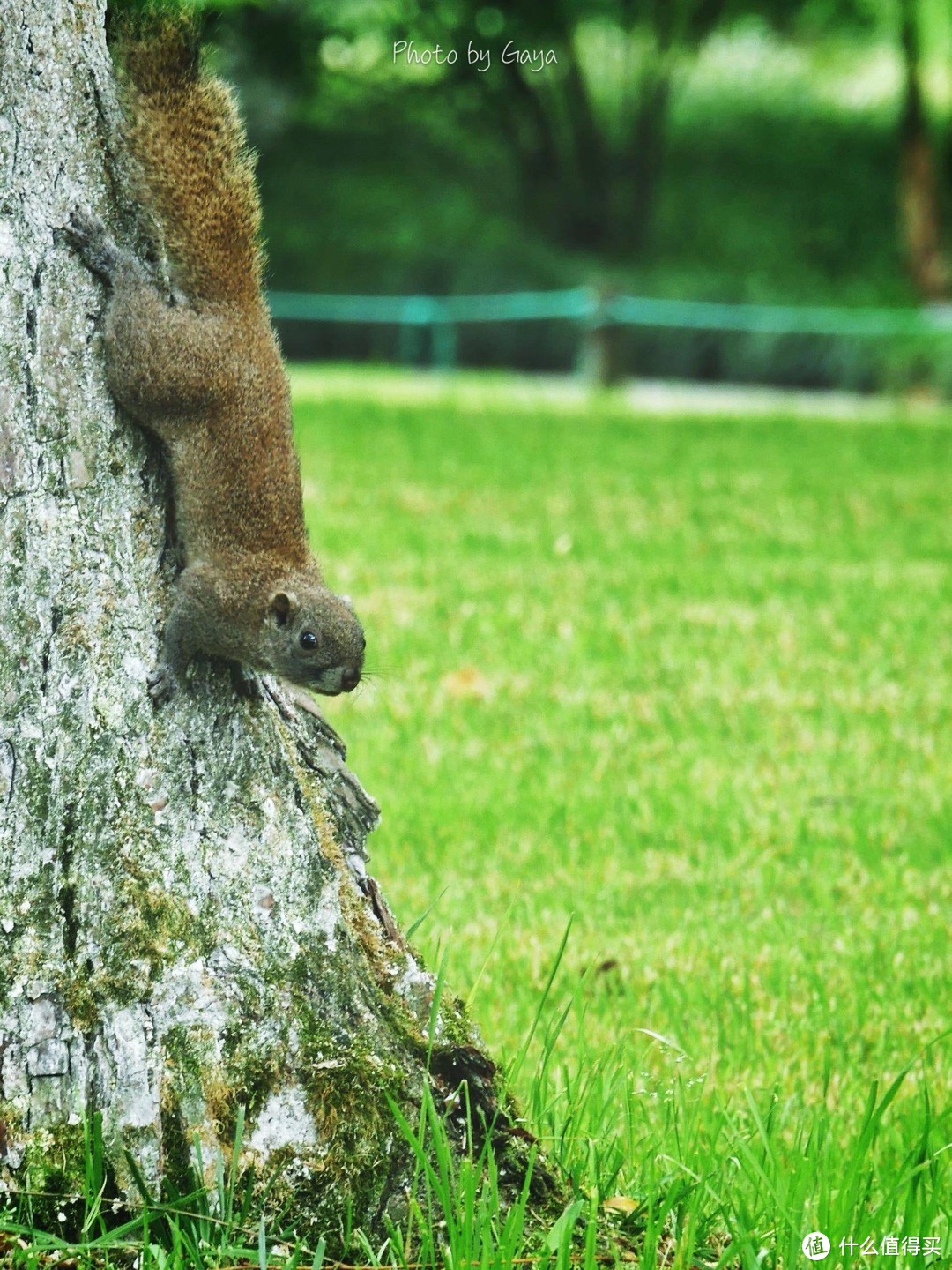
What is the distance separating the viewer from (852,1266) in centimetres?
201

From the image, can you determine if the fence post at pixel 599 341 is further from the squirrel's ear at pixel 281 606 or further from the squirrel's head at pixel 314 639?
the squirrel's ear at pixel 281 606

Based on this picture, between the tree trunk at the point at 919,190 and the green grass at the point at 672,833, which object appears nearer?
the green grass at the point at 672,833

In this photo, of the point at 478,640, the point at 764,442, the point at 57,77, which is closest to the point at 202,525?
the point at 57,77

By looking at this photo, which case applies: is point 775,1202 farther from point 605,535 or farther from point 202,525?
point 605,535

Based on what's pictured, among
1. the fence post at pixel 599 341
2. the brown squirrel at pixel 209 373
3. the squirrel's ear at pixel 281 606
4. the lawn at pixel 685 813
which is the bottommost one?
the lawn at pixel 685 813

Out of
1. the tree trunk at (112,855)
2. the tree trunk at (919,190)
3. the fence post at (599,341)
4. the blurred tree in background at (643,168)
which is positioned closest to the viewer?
the tree trunk at (112,855)

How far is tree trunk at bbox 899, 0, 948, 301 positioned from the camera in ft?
60.9

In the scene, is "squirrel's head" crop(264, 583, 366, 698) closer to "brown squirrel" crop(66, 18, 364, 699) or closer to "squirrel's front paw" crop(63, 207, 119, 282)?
"brown squirrel" crop(66, 18, 364, 699)

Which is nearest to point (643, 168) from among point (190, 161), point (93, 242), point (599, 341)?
point (599, 341)

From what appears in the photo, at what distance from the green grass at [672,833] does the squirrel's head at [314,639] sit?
1.74ft

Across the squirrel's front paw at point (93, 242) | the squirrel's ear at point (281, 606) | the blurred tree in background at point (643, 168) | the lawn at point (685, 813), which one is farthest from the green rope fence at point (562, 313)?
the squirrel's front paw at point (93, 242)

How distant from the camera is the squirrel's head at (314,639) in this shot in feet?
8.31

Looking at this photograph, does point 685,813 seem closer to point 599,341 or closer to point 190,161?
point 190,161

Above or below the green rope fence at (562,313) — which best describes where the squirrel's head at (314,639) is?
above
